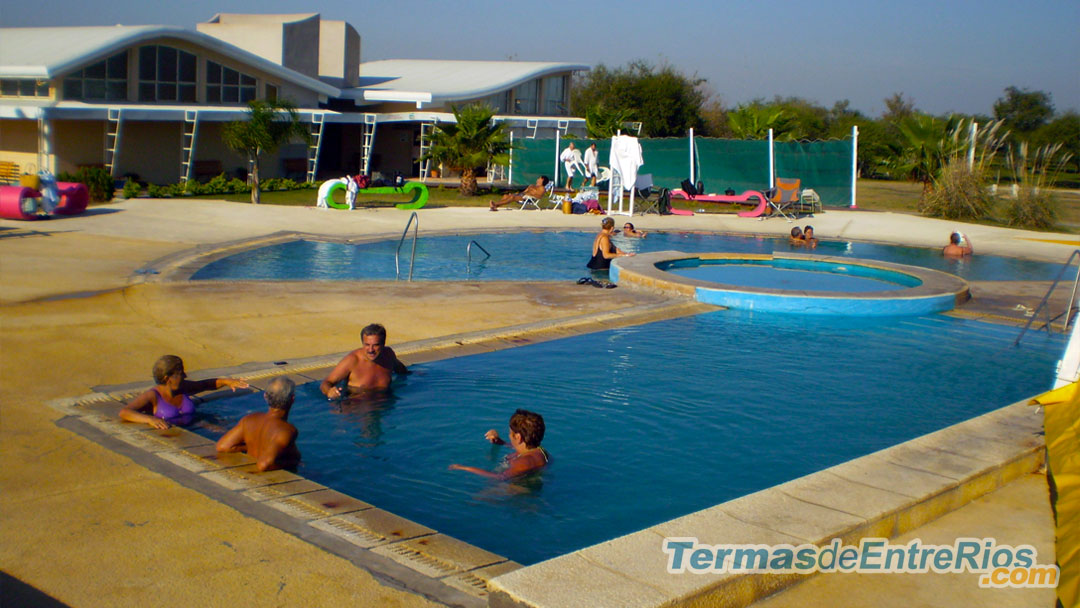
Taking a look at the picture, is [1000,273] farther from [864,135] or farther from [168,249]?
[864,135]

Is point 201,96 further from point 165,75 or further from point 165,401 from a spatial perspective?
point 165,401

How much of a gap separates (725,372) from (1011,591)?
17.2 feet

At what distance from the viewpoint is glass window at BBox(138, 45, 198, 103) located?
90.9 ft

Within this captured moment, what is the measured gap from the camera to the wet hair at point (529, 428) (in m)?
6.64

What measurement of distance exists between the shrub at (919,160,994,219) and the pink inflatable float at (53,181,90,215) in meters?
22.4

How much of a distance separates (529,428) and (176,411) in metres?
2.72

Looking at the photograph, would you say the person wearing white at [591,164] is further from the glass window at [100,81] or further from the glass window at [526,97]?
the glass window at [526,97]

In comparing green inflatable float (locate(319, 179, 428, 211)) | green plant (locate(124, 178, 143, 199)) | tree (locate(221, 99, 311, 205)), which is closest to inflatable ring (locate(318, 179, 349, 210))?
green inflatable float (locate(319, 179, 428, 211))

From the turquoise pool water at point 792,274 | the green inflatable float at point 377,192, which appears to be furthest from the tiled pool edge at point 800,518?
Result: the green inflatable float at point 377,192

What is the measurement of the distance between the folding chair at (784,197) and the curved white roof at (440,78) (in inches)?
574

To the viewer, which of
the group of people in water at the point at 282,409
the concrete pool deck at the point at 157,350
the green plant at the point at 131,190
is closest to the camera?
the concrete pool deck at the point at 157,350

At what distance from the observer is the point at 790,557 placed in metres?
4.29

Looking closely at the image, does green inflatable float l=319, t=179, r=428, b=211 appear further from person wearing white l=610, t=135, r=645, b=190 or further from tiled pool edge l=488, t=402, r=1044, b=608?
tiled pool edge l=488, t=402, r=1044, b=608

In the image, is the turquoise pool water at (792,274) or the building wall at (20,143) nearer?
the turquoise pool water at (792,274)
